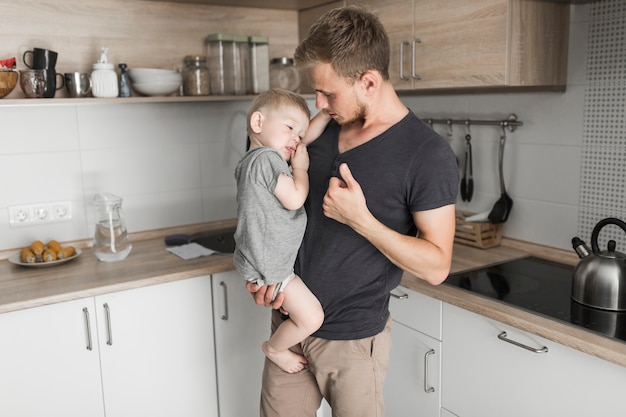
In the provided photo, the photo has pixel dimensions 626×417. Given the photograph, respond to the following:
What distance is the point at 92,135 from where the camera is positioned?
100 inches

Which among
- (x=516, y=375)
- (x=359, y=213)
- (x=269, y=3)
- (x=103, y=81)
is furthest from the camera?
(x=269, y=3)

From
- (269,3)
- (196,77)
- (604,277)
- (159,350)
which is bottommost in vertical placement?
(159,350)

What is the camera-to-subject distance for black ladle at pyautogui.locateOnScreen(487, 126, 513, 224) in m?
2.46

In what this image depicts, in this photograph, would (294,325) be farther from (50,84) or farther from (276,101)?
(50,84)

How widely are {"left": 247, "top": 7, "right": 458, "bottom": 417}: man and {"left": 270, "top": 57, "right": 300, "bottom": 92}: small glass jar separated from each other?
4.03 feet

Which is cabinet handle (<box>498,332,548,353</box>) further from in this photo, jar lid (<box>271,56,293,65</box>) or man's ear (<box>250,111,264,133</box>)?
jar lid (<box>271,56,293,65</box>)

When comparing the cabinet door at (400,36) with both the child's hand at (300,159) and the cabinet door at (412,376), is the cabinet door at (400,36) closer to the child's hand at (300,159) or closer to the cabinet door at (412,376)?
the child's hand at (300,159)

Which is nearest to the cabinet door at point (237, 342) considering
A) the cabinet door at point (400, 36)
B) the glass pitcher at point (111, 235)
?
the glass pitcher at point (111, 235)

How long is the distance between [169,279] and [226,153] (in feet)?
2.89

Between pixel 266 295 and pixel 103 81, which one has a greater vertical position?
pixel 103 81

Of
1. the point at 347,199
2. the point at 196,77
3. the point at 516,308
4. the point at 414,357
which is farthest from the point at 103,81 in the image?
the point at 516,308

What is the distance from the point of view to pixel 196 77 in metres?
2.59

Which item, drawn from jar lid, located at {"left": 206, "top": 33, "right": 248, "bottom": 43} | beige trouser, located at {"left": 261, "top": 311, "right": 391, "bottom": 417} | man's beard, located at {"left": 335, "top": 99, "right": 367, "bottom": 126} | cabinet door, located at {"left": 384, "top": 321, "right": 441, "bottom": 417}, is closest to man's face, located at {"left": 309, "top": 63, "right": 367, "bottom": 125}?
man's beard, located at {"left": 335, "top": 99, "right": 367, "bottom": 126}

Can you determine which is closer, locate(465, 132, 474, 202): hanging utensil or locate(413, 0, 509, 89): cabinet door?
locate(413, 0, 509, 89): cabinet door
